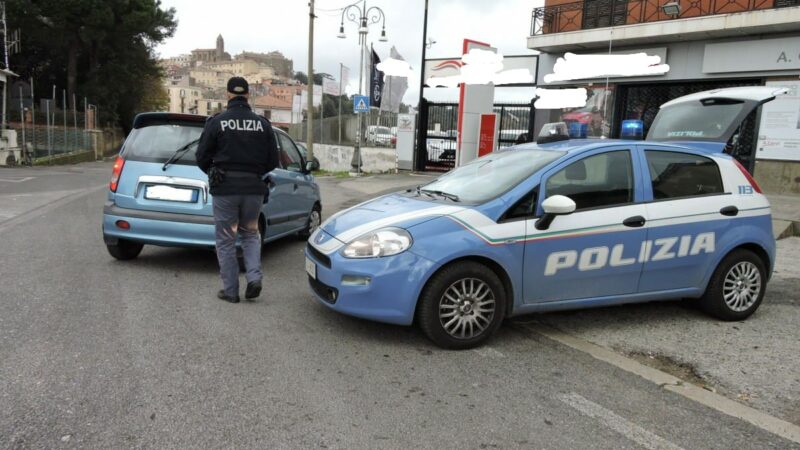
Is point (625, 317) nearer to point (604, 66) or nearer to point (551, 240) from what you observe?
point (551, 240)

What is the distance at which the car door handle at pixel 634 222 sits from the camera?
4.51 m

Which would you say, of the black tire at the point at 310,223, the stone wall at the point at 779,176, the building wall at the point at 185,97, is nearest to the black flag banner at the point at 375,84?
the stone wall at the point at 779,176

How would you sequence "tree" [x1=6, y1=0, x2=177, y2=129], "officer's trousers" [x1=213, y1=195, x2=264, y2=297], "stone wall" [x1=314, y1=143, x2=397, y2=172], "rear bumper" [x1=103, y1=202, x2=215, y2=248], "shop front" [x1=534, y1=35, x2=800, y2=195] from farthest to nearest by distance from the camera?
"tree" [x1=6, y1=0, x2=177, y2=129] < "stone wall" [x1=314, y1=143, x2=397, y2=172] < "shop front" [x1=534, y1=35, x2=800, y2=195] < "rear bumper" [x1=103, y1=202, x2=215, y2=248] < "officer's trousers" [x1=213, y1=195, x2=264, y2=297]

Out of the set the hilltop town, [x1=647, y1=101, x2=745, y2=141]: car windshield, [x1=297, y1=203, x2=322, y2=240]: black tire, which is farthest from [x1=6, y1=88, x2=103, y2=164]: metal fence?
the hilltop town

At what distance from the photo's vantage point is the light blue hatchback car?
596 centimetres

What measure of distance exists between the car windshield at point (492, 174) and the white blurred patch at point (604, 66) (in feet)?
39.1

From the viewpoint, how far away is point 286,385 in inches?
136

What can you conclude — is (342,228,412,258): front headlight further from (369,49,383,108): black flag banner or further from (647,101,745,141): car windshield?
(369,49,383,108): black flag banner

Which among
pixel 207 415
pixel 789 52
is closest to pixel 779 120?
pixel 789 52

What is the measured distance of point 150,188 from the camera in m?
6.06

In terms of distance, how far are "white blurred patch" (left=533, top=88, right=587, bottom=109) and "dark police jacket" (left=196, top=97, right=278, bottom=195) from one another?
1316 centimetres

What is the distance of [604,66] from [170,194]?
47.0 feet

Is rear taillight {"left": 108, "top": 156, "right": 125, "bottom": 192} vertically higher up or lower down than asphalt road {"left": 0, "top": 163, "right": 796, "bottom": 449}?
higher up

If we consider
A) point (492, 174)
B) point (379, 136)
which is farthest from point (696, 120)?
point (379, 136)
